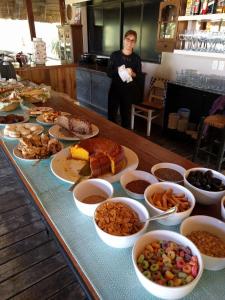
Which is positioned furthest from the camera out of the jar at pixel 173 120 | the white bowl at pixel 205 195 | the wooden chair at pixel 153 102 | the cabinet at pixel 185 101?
the wooden chair at pixel 153 102

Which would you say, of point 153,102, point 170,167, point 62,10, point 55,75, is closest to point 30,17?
point 62,10

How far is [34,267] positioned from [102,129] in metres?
1.05

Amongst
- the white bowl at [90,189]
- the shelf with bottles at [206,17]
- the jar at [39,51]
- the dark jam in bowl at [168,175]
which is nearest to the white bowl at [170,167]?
the dark jam in bowl at [168,175]

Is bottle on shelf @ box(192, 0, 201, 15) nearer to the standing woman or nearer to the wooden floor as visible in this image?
the standing woman

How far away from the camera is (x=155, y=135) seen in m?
3.88

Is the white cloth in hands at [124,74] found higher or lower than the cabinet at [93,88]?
higher

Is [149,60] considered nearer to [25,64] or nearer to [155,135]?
[155,135]

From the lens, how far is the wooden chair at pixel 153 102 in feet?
12.3

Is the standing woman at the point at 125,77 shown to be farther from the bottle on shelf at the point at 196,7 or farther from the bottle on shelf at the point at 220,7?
the bottle on shelf at the point at 220,7

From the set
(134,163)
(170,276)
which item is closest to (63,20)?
(134,163)

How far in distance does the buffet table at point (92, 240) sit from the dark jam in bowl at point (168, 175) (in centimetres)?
10

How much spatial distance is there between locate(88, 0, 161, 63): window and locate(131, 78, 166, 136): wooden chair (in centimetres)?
42

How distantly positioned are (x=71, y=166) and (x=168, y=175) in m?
0.46

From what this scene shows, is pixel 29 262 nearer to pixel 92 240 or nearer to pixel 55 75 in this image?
pixel 92 240
